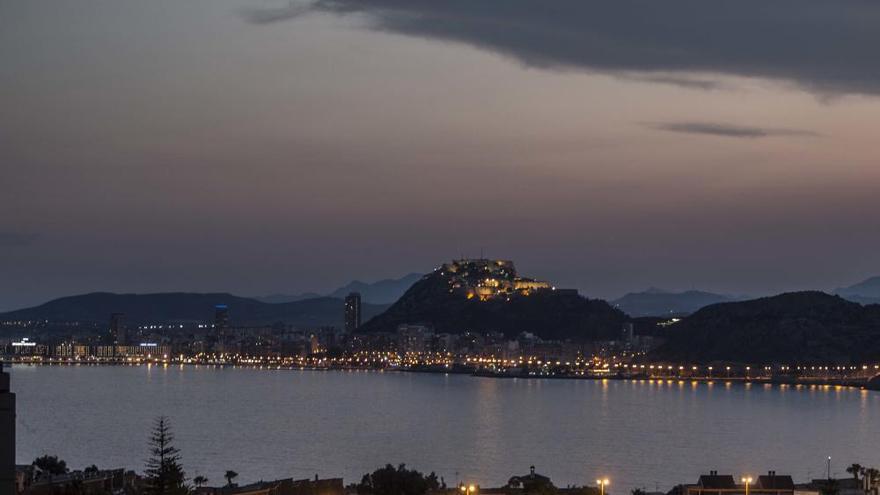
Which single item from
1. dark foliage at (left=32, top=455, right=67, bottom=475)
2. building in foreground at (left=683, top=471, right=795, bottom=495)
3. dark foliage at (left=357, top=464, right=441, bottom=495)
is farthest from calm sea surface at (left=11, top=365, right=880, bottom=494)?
dark foliage at (left=357, top=464, right=441, bottom=495)

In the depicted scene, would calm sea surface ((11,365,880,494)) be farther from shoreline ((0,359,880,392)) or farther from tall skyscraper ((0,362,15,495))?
tall skyscraper ((0,362,15,495))

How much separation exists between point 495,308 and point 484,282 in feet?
15.1

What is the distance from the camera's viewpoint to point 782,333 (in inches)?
3794

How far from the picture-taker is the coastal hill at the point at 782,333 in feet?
309

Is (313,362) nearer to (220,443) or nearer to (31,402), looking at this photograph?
(31,402)

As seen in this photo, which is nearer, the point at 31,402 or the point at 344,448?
the point at 344,448

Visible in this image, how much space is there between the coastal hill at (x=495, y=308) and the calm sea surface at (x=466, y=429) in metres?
39.2

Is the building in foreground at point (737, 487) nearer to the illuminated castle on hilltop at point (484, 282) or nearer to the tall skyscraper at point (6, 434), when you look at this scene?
the tall skyscraper at point (6, 434)

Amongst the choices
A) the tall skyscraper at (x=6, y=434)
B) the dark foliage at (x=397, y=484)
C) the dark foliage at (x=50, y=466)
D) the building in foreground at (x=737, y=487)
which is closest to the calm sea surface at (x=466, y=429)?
the dark foliage at (x=50, y=466)

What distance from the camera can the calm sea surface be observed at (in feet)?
108

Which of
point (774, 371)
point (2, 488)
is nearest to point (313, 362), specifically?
point (774, 371)

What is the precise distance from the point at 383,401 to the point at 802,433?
21929 mm

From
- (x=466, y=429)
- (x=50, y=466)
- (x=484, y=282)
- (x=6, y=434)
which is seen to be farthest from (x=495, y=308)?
(x=6, y=434)

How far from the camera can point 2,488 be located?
3.89m
